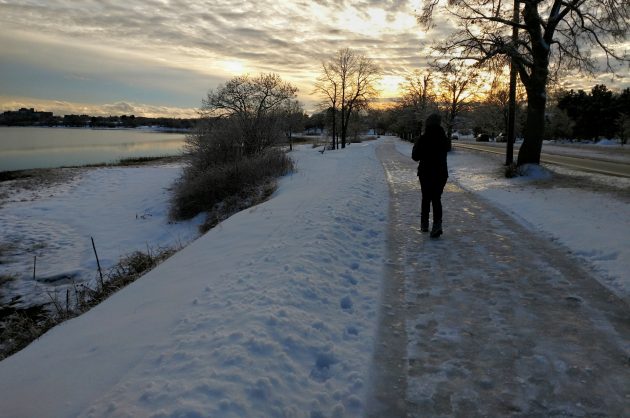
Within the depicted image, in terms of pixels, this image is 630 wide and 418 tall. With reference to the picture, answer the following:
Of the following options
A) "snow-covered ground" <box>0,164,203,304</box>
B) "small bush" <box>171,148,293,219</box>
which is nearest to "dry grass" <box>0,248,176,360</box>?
"snow-covered ground" <box>0,164,203,304</box>

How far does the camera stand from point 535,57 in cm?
1614

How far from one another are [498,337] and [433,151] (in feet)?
14.6

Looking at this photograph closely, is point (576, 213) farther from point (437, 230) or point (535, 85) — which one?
point (535, 85)

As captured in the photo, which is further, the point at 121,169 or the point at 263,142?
the point at 121,169

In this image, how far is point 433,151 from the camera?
788 centimetres

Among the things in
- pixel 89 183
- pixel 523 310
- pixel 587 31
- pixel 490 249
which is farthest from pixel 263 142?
pixel 523 310

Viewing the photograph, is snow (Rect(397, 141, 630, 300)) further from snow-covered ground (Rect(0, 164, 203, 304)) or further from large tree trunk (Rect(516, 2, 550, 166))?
snow-covered ground (Rect(0, 164, 203, 304))

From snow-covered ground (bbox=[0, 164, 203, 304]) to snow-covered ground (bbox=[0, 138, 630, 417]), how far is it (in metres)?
5.74

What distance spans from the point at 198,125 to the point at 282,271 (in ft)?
71.5

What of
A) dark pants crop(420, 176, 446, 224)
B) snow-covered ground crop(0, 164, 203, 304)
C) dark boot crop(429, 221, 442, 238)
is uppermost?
dark pants crop(420, 176, 446, 224)

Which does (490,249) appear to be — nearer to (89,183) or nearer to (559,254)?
(559,254)

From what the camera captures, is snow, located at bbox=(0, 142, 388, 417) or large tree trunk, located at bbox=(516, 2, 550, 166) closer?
snow, located at bbox=(0, 142, 388, 417)

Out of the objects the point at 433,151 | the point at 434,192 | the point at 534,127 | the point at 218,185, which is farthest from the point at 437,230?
the point at 218,185

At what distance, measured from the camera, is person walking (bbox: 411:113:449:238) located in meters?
7.81
